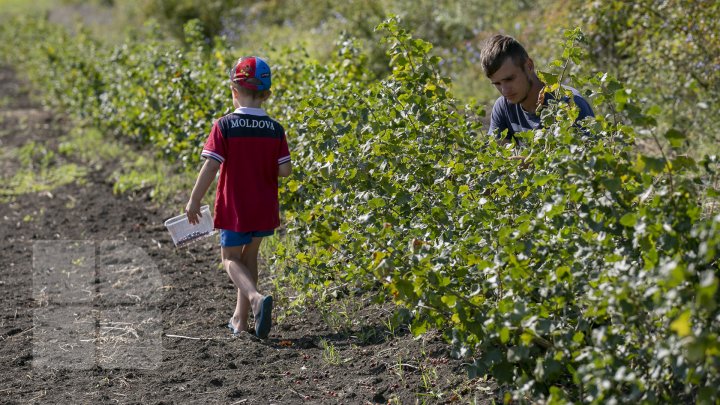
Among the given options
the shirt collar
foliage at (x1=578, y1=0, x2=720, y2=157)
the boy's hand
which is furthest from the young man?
Answer: foliage at (x1=578, y1=0, x2=720, y2=157)

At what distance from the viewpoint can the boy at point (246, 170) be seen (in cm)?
460

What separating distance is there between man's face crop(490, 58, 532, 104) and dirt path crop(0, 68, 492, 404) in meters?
1.20

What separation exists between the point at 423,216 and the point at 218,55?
3726 mm

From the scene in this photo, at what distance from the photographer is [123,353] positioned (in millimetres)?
4609

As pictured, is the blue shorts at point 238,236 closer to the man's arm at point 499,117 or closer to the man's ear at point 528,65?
the man's arm at point 499,117

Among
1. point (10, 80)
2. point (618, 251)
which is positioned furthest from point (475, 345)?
point (10, 80)

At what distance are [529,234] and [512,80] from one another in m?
1.17

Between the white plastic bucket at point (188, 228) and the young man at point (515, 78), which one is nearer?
the young man at point (515, 78)

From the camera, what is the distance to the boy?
460cm

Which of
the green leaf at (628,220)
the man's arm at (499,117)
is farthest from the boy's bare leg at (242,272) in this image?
the green leaf at (628,220)

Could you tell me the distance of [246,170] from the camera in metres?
4.63

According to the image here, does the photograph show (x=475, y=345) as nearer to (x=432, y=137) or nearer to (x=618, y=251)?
(x=618, y=251)

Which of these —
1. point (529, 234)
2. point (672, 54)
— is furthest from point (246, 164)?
point (672, 54)

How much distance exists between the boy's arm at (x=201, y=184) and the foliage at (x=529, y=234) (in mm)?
484
